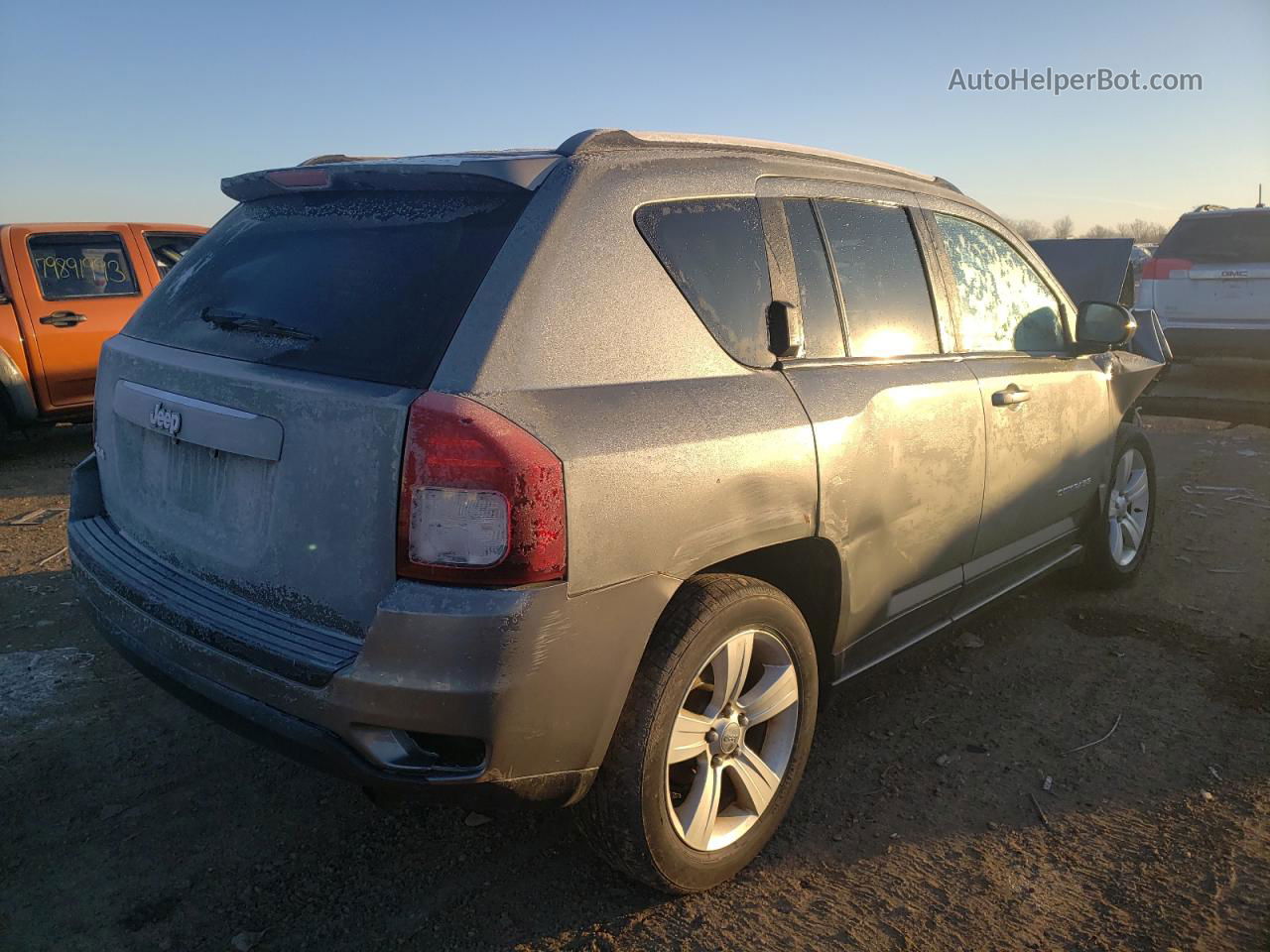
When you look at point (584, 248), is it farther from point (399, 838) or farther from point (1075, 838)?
point (1075, 838)

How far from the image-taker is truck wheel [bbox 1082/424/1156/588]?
14.6ft

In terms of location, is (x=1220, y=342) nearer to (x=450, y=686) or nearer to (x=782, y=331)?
(x=782, y=331)

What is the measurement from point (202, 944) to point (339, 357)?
142 centimetres

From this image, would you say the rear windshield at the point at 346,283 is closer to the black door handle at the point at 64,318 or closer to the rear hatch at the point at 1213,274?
the black door handle at the point at 64,318

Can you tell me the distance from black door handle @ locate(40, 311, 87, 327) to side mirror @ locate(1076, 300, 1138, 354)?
7.20 m

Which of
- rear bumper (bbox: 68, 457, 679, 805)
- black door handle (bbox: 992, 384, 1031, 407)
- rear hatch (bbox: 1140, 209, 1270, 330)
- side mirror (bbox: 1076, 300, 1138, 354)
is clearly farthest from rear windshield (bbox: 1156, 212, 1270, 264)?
rear bumper (bbox: 68, 457, 679, 805)

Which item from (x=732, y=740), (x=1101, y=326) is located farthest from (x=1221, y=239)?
(x=732, y=740)

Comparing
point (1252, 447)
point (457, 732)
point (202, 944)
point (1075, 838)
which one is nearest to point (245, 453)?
point (457, 732)

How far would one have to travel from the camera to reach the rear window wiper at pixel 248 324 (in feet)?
7.49

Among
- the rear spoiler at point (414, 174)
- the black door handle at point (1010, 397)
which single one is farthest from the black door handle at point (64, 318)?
the black door handle at point (1010, 397)

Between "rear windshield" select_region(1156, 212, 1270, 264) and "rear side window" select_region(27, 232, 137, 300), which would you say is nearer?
"rear side window" select_region(27, 232, 137, 300)

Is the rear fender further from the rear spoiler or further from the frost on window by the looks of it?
the frost on window

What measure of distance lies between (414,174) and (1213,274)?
31.8ft

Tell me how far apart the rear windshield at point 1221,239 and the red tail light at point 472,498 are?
10.1 metres
